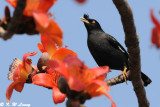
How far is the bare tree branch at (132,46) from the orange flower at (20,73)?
0.79m

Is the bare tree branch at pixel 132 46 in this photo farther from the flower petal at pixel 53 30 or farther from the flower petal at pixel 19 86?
the flower petal at pixel 53 30

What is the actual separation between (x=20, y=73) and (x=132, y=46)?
41.3 inches

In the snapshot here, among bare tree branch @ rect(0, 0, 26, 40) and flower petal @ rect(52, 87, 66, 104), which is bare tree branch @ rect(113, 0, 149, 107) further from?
bare tree branch @ rect(0, 0, 26, 40)

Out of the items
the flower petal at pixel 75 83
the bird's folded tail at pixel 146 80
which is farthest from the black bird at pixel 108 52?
the flower petal at pixel 75 83

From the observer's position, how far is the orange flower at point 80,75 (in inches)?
56.8

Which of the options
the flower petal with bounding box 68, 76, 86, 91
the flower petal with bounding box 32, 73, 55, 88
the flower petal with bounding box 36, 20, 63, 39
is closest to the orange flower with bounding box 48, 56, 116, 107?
the flower petal with bounding box 68, 76, 86, 91

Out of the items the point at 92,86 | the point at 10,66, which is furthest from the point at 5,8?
the point at 10,66

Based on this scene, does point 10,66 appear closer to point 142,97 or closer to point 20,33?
point 20,33

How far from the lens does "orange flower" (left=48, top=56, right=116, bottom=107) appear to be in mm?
1443

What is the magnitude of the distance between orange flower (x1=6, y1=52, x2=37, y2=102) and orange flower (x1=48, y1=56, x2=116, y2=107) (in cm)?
84

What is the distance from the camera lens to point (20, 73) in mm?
2441

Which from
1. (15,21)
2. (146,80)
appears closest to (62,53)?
(15,21)

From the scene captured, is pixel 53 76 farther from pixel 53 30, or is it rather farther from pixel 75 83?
pixel 53 30

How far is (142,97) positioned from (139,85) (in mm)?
142
